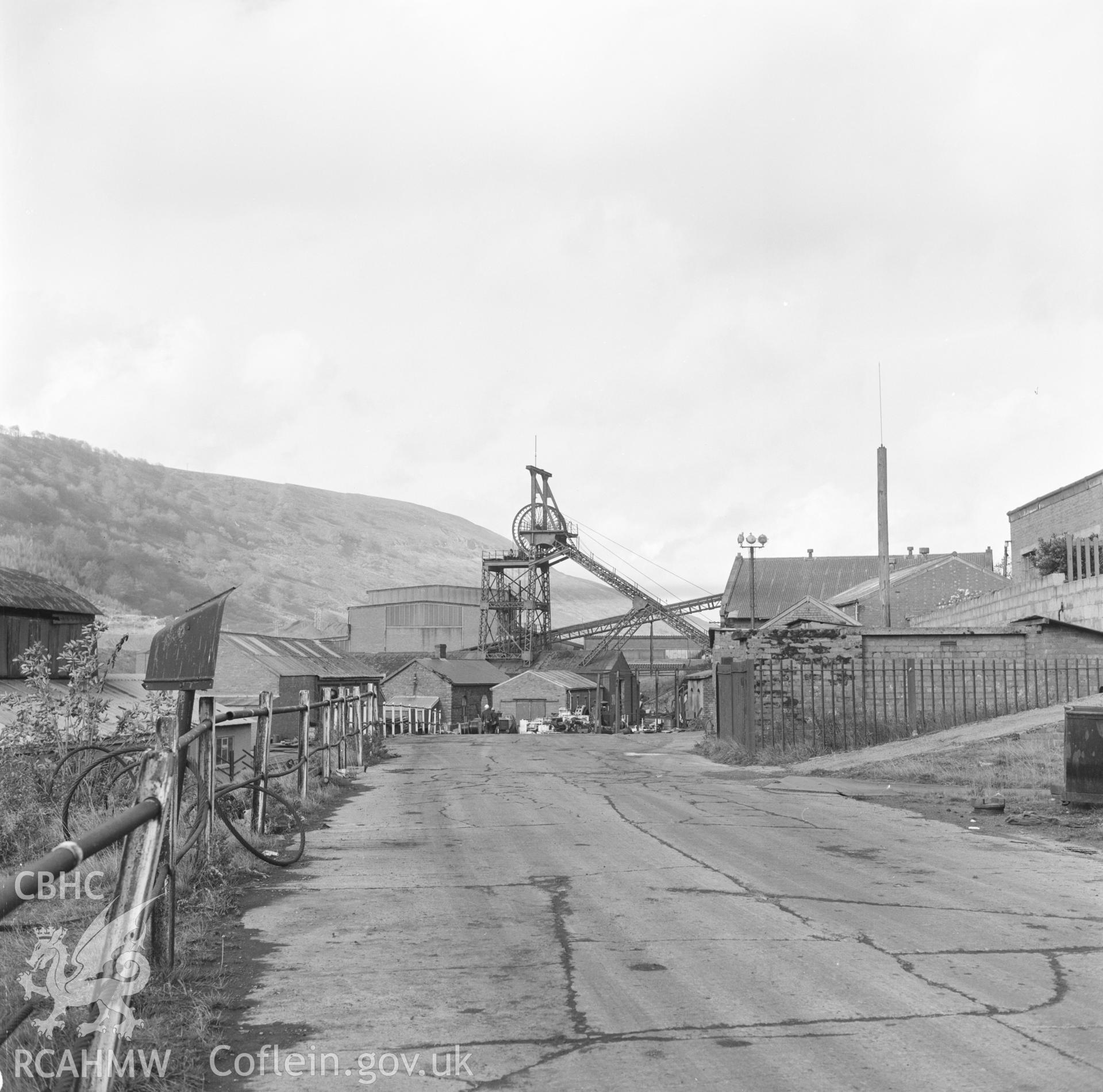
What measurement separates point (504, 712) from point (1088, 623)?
146ft

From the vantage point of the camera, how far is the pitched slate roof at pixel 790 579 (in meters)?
69.8

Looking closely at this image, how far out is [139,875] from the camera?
4453mm

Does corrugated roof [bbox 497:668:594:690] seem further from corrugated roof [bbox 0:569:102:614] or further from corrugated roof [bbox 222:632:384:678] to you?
corrugated roof [bbox 0:569:102:614]

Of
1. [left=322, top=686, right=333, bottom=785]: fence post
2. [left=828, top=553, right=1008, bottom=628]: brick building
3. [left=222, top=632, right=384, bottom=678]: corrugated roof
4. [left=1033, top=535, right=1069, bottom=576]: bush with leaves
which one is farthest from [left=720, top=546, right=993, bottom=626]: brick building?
[left=322, top=686, right=333, bottom=785]: fence post

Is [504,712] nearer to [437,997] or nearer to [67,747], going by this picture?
[67,747]

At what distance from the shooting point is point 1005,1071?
4.31 m

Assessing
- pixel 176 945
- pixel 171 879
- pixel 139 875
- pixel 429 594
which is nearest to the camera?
pixel 139 875

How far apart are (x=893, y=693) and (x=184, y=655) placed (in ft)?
62.4

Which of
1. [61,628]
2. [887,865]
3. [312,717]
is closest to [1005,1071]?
[887,865]

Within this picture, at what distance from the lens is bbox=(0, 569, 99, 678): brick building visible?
34000 mm

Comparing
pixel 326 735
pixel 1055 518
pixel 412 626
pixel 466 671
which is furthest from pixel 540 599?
pixel 326 735

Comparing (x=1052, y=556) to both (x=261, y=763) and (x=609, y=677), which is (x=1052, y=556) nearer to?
(x=261, y=763)

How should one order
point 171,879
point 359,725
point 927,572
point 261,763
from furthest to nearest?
point 927,572 < point 359,725 < point 261,763 < point 171,879

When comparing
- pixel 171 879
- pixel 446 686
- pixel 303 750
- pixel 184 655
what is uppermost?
pixel 446 686
